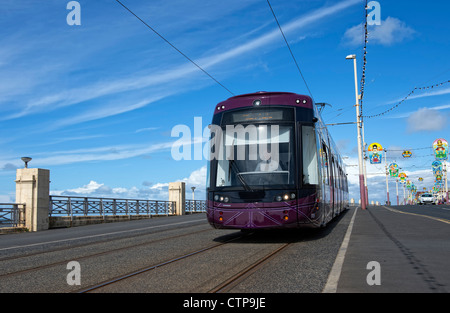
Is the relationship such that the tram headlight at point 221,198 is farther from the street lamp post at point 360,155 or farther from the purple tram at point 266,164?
the street lamp post at point 360,155

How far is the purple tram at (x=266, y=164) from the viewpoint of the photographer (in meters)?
9.17

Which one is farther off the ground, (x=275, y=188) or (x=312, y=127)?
(x=312, y=127)

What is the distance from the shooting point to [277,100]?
33.3 feet

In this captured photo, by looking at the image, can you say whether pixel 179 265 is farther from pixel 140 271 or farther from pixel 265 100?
pixel 265 100

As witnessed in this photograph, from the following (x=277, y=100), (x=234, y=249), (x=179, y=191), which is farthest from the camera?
(x=179, y=191)

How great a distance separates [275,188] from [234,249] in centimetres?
156

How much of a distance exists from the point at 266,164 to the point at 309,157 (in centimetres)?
102

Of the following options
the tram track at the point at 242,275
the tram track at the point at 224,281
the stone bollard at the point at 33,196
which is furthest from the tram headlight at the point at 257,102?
the stone bollard at the point at 33,196

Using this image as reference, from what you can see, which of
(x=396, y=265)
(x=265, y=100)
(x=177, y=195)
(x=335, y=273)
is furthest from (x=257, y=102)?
(x=177, y=195)

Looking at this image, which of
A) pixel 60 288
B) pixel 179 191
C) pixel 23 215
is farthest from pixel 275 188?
pixel 179 191

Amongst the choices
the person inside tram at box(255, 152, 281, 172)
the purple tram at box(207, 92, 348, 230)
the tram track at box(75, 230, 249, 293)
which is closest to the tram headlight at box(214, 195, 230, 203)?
the purple tram at box(207, 92, 348, 230)

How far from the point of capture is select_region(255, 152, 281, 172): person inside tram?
9461mm
